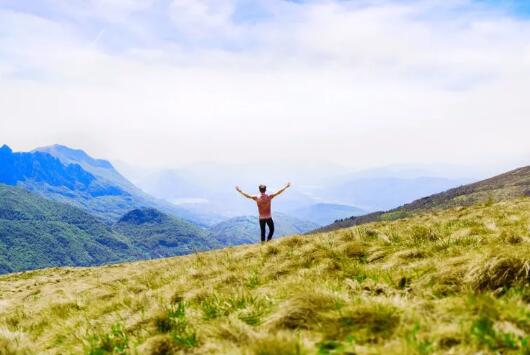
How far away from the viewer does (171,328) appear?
7324 millimetres

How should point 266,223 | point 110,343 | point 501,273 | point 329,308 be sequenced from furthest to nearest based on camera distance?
point 266,223 < point 110,343 < point 501,273 < point 329,308

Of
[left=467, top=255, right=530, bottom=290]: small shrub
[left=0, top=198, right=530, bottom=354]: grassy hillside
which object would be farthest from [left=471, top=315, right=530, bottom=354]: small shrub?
[left=467, top=255, right=530, bottom=290]: small shrub

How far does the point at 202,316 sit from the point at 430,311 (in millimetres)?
3565

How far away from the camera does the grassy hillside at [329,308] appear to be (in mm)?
5211

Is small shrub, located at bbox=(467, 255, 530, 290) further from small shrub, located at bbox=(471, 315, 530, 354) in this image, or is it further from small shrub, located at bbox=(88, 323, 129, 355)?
small shrub, located at bbox=(88, 323, 129, 355)

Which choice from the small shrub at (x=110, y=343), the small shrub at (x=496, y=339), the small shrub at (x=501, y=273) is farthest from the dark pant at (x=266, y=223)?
the small shrub at (x=496, y=339)

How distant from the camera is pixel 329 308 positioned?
6.45 metres

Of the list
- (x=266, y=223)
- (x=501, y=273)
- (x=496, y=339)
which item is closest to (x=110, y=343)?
(x=496, y=339)

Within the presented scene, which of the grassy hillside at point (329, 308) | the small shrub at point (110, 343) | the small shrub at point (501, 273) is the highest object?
the small shrub at point (501, 273)

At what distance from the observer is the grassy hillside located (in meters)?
5.21

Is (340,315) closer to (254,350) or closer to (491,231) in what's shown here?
(254,350)

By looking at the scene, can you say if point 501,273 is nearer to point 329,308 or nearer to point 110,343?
point 329,308

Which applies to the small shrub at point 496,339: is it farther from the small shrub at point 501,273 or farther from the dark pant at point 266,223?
the dark pant at point 266,223

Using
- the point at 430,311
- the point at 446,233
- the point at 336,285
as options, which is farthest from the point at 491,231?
the point at 430,311
